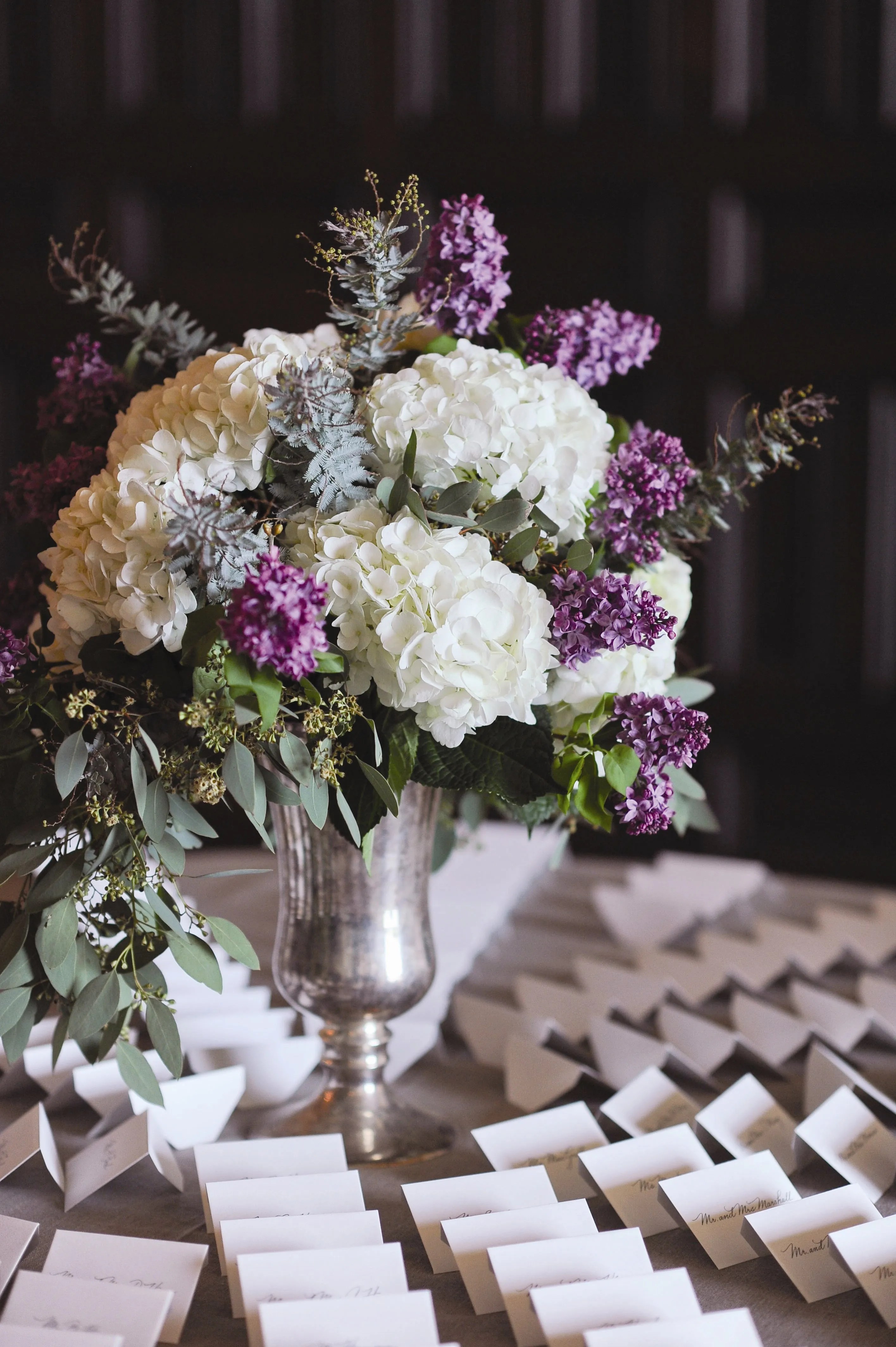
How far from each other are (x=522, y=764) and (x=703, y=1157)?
35cm

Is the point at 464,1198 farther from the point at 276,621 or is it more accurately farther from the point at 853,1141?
the point at 276,621

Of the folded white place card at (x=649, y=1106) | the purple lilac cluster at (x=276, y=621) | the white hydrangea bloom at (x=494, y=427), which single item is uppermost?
the white hydrangea bloom at (x=494, y=427)

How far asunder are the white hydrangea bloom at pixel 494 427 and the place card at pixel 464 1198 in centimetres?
48

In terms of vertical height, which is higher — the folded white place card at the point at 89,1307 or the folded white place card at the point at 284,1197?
the folded white place card at the point at 89,1307

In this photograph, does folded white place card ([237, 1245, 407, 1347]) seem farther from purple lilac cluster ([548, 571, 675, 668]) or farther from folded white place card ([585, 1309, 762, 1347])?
purple lilac cluster ([548, 571, 675, 668])

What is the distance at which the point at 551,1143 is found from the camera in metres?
0.90

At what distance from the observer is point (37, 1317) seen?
2.21 feet

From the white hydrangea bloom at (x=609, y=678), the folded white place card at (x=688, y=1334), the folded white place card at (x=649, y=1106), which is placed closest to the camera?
the folded white place card at (x=688, y=1334)

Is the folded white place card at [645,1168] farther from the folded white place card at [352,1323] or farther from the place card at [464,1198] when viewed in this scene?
the folded white place card at [352,1323]

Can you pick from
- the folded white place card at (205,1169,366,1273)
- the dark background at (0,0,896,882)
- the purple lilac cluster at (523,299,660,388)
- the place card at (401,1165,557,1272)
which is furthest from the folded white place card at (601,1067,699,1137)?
the dark background at (0,0,896,882)

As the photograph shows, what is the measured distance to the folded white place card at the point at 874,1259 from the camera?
2.38 feet

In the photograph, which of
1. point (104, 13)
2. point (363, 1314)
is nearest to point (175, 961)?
point (363, 1314)

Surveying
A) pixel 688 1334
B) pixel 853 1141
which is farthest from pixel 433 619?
pixel 853 1141

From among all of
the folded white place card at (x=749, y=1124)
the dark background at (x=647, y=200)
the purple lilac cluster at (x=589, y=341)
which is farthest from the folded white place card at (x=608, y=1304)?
the dark background at (x=647, y=200)
